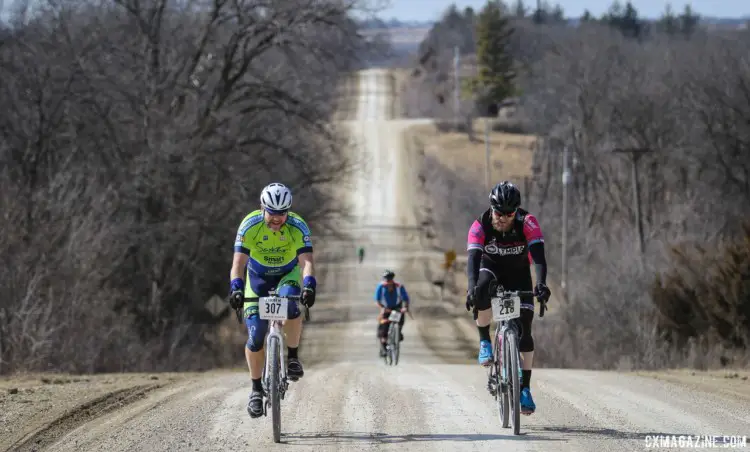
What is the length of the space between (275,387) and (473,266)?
2097 millimetres

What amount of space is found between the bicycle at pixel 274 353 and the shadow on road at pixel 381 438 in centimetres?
27

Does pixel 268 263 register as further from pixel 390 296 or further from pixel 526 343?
pixel 390 296

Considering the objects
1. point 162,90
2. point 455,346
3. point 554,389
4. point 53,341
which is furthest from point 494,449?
point 455,346

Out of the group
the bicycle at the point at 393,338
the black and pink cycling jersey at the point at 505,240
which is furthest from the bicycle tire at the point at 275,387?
the bicycle at the point at 393,338

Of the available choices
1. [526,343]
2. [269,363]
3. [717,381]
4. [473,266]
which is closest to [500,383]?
[526,343]

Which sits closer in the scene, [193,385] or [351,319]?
[193,385]

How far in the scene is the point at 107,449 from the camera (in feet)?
35.0

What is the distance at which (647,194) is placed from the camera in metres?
70.9

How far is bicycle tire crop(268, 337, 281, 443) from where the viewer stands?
35.5 ft

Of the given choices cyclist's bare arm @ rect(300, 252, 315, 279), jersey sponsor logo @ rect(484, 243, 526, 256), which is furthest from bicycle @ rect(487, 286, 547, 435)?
cyclist's bare arm @ rect(300, 252, 315, 279)

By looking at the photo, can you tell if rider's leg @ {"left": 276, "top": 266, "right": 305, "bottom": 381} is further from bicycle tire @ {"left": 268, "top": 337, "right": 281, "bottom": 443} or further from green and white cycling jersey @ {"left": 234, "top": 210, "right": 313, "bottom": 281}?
bicycle tire @ {"left": 268, "top": 337, "right": 281, "bottom": 443}

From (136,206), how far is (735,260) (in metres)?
17.5

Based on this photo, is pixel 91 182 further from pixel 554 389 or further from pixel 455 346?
pixel 554 389

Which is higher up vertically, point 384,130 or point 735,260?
point 384,130
